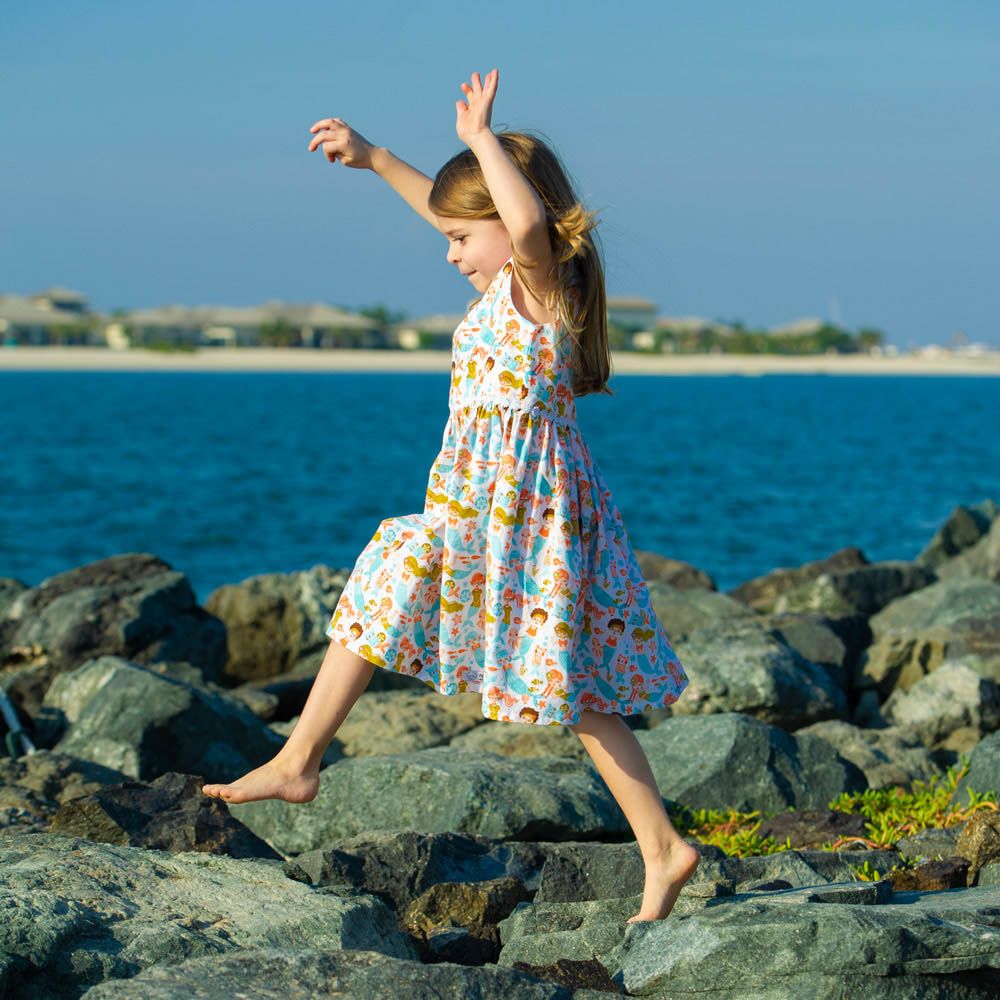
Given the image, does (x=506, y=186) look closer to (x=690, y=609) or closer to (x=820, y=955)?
(x=820, y=955)

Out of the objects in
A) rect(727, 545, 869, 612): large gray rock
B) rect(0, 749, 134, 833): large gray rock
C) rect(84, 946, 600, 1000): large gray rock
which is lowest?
rect(727, 545, 869, 612): large gray rock

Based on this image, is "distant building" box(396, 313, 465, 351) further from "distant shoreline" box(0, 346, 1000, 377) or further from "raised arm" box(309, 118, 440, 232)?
"raised arm" box(309, 118, 440, 232)

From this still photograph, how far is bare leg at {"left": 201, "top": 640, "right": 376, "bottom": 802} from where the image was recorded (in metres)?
3.83

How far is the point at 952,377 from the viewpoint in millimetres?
150625

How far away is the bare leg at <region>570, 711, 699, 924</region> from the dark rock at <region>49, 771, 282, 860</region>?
1.11 m

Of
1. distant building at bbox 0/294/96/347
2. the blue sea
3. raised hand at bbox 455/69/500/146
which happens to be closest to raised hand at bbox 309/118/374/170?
raised hand at bbox 455/69/500/146

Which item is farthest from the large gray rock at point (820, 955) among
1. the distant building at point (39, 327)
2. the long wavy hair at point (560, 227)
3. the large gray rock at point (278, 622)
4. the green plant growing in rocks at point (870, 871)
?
the distant building at point (39, 327)

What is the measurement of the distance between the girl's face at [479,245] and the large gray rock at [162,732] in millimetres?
3008

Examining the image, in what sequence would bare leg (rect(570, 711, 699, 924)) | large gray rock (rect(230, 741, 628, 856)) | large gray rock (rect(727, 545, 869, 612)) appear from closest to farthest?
bare leg (rect(570, 711, 699, 924)), large gray rock (rect(230, 741, 628, 856)), large gray rock (rect(727, 545, 869, 612))

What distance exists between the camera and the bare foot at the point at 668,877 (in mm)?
3727

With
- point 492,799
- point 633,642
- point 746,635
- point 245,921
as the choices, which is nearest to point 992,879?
point 633,642

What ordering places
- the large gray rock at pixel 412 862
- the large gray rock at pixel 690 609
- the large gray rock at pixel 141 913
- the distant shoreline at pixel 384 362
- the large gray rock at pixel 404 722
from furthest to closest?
the distant shoreline at pixel 384 362 < the large gray rock at pixel 690 609 < the large gray rock at pixel 404 722 < the large gray rock at pixel 412 862 < the large gray rock at pixel 141 913

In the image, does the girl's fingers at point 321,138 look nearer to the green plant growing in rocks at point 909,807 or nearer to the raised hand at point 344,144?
the raised hand at point 344,144

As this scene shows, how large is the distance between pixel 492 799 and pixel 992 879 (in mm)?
1575
